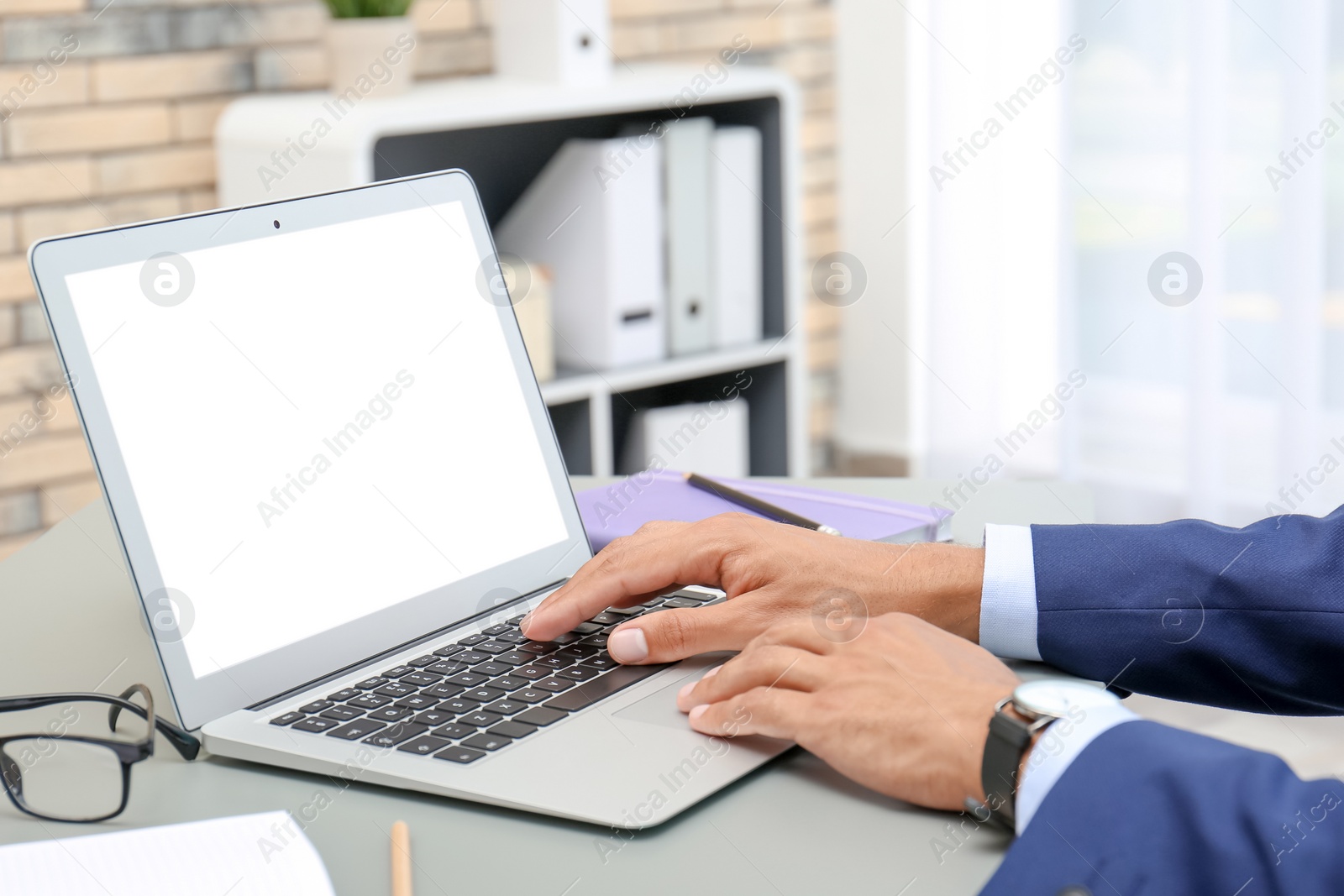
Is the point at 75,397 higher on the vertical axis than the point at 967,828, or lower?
higher

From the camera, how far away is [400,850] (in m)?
0.60

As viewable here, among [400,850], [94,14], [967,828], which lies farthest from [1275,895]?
[94,14]

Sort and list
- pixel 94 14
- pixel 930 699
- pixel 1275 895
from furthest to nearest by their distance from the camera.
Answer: pixel 94 14
pixel 930 699
pixel 1275 895

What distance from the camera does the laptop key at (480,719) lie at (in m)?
0.70

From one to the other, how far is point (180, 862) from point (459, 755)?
0.47ft

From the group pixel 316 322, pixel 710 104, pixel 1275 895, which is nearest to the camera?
pixel 1275 895

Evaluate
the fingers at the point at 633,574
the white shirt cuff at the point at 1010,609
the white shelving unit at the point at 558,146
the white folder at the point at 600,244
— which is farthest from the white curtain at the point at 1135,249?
the fingers at the point at 633,574

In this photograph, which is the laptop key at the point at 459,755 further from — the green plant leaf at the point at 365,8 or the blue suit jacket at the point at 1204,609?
the green plant leaf at the point at 365,8

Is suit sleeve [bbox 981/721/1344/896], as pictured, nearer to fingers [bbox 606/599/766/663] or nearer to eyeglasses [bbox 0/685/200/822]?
fingers [bbox 606/599/766/663]

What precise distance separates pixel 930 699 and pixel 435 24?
2.11 metres

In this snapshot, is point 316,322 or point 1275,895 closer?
point 1275,895

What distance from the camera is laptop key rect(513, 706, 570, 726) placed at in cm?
71

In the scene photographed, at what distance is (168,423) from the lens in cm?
74

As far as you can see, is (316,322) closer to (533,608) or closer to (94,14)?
(533,608)
